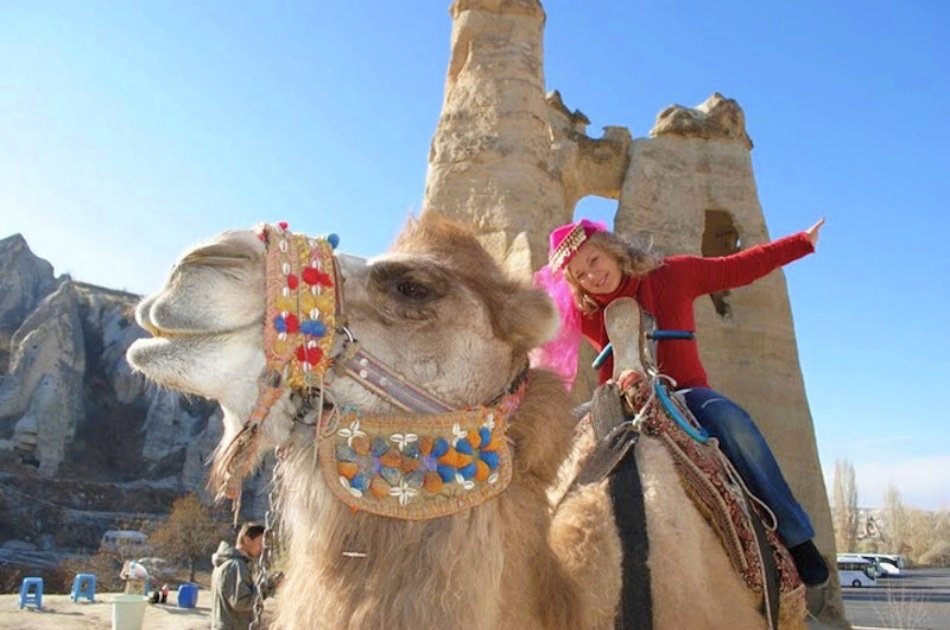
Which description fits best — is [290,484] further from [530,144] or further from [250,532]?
[530,144]

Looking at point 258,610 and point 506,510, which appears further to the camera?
point 258,610

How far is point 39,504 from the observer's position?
35938mm

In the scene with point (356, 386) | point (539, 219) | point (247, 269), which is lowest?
point (356, 386)

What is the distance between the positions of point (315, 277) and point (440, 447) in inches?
20.3

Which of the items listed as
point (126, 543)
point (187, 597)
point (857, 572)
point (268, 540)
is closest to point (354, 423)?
point (268, 540)

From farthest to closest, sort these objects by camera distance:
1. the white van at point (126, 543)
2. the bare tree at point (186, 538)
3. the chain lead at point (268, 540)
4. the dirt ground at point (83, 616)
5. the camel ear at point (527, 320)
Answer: the white van at point (126, 543) < the bare tree at point (186, 538) < the dirt ground at point (83, 616) < the camel ear at point (527, 320) < the chain lead at point (268, 540)

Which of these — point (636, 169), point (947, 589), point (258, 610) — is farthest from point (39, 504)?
point (258, 610)

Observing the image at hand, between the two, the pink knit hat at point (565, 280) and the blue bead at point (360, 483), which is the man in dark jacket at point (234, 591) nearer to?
the pink knit hat at point (565, 280)

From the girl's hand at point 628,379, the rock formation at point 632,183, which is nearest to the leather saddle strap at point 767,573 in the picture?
the girl's hand at point 628,379

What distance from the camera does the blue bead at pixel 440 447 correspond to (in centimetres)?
196

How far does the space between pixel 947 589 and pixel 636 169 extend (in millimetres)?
22285

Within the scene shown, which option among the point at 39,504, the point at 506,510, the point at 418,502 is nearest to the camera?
the point at 418,502

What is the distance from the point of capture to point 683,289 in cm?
317

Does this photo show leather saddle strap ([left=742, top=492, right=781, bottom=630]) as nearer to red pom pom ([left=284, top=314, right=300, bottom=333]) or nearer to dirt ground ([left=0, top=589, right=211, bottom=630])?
red pom pom ([left=284, top=314, right=300, bottom=333])
